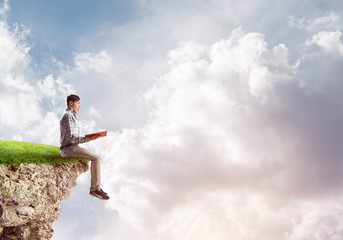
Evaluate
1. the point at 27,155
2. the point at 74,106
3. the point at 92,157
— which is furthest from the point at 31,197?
the point at 74,106

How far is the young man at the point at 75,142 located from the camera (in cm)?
1048

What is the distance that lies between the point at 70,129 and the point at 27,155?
7.29 feet

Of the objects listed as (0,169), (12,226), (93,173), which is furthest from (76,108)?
(12,226)

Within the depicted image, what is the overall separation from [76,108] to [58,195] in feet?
11.8

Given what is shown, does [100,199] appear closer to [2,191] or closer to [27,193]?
[27,193]

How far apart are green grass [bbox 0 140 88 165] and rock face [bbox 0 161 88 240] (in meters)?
0.19

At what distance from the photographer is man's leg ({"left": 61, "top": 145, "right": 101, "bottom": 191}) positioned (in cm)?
1089

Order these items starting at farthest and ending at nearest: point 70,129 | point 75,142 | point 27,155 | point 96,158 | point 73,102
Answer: point 96,158
point 27,155
point 73,102
point 75,142
point 70,129

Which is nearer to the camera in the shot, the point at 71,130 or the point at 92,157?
the point at 71,130

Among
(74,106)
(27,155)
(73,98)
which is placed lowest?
(27,155)

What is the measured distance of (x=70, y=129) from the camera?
34.2ft

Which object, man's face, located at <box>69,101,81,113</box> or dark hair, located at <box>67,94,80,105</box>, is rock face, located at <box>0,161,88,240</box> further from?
dark hair, located at <box>67,94,80,105</box>

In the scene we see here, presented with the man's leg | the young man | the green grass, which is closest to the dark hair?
the young man

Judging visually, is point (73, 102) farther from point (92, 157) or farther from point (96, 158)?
point (96, 158)
